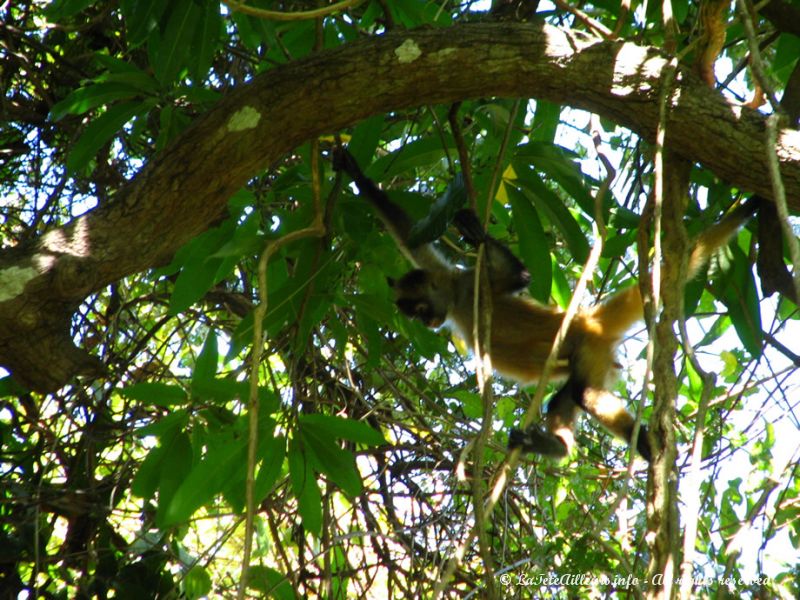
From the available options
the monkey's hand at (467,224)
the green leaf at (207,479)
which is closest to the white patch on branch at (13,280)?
the green leaf at (207,479)

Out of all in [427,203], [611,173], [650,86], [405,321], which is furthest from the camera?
[405,321]

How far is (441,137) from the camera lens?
3.05m

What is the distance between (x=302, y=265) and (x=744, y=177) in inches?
60.3

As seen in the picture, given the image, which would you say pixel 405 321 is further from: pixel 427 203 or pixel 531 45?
pixel 531 45

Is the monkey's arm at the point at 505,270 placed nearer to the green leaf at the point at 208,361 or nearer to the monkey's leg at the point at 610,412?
the monkey's leg at the point at 610,412

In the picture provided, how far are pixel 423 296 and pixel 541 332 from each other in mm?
694

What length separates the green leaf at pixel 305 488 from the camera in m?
2.64

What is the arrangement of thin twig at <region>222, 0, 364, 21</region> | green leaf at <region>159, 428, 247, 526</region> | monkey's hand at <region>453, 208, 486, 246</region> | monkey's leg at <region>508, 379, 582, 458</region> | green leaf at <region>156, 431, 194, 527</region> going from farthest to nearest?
monkey's leg at <region>508, 379, 582, 458</region> → monkey's hand at <region>453, 208, 486, 246</region> → green leaf at <region>156, 431, 194, 527</region> → thin twig at <region>222, 0, 364, 21</region> → green leaf at <region>159, 428, 247, 526</region>

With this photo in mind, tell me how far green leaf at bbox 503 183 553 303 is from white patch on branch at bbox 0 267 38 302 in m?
1.86

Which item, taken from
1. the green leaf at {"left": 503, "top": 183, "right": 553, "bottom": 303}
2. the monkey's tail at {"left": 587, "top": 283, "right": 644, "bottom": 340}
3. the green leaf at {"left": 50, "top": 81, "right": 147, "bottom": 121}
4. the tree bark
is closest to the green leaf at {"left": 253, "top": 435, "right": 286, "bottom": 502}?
the tree bark

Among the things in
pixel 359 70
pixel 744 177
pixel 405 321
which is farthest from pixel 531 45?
pixel 405 321

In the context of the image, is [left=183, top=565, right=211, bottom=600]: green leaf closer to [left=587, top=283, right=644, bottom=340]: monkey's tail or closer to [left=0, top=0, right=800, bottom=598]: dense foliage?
[left=0, top=0, right=800, bottom=598]: dense foliage

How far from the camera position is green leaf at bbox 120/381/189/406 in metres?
2.56

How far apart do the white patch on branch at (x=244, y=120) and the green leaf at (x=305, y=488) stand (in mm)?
1045
